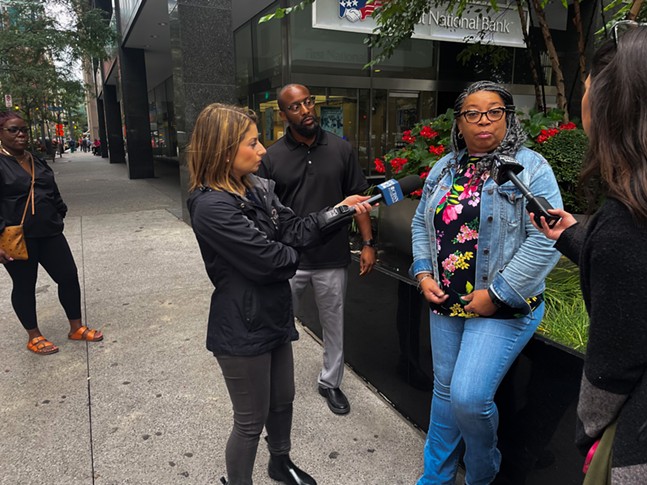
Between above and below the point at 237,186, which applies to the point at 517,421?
below

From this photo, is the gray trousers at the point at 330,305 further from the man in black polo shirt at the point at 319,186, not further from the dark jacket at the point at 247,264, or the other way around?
the dark jacket at the point at 247,264

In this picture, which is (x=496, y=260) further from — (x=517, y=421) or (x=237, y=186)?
(x=237, y=186)

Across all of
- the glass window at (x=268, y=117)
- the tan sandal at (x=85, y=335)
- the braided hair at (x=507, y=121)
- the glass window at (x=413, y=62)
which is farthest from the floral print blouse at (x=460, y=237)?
the glass window at (x=413, y=62)

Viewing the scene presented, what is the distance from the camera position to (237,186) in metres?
2.13

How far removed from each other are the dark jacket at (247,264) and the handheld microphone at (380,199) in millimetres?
59

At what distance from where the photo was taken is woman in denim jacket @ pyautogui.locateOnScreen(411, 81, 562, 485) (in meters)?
1.98

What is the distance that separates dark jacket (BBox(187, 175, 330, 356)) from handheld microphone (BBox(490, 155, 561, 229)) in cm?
79

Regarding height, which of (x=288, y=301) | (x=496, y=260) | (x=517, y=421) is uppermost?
(x=496, y=260)

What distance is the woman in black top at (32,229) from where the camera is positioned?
3783 millimetres

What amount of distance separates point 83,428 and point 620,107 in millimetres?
3291

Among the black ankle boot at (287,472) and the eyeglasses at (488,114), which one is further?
the black ankle boot at (287,472)

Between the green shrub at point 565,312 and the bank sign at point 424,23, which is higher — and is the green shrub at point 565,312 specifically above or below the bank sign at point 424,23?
below

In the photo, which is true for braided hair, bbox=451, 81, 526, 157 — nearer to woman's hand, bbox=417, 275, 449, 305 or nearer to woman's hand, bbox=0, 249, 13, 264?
woman's hand, bbox=417, 275, 449, 305

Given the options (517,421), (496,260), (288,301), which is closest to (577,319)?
(517,421)
